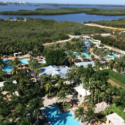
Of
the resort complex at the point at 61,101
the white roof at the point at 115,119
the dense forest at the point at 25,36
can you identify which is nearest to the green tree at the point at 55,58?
the resort complex at the point at 61,101

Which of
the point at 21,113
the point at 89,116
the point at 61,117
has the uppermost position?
the point at 21,113

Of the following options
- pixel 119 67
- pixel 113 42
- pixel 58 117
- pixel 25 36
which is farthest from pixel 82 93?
pixel 25 36

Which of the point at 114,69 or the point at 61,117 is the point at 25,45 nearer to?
the point at 114,69

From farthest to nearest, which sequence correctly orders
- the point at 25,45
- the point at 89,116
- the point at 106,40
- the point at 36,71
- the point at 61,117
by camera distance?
the point at 106,40 < the point at 25,45 < the point at 36,71 < the point at 61,117 < the point at 89,116

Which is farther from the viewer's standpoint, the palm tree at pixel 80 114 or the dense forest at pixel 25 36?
the dense forest at pixel 25 36

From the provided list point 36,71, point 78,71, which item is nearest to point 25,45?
point 36,71

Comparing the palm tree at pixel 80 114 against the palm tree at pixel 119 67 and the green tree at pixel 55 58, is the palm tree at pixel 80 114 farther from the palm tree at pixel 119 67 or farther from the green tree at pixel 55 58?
the green tree at pixel 55 58
